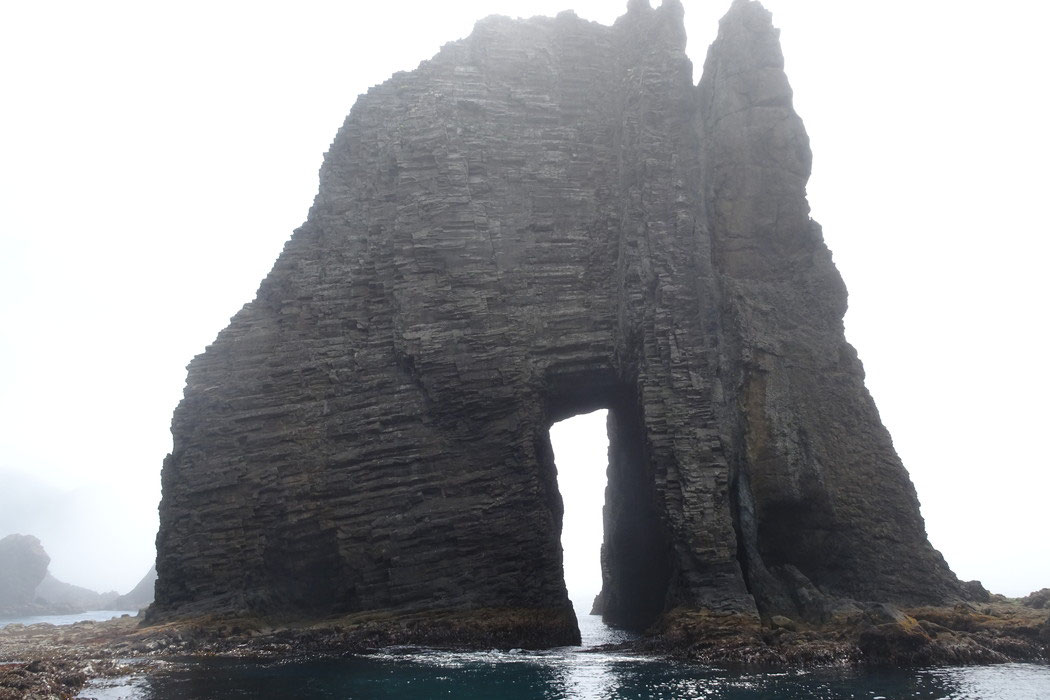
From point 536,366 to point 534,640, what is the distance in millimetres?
10122

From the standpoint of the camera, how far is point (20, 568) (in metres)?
102

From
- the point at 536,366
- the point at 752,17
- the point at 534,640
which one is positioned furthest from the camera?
the point at 752,17

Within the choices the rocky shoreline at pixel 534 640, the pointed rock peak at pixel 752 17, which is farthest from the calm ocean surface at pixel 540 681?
the pointed rock peak at pixel 752 17

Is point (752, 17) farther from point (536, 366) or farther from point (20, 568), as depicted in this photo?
point (20, 568)

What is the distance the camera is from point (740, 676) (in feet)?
64.1

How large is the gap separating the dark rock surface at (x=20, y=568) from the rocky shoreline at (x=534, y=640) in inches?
3215

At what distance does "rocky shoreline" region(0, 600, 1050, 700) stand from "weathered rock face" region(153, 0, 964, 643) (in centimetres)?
111

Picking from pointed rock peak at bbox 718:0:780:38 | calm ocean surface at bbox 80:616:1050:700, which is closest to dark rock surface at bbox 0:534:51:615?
calm ocean surface at bbox 80:616:1050:700

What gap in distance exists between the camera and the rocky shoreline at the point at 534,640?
826 inches

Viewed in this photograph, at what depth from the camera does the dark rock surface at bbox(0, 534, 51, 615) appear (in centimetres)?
9806

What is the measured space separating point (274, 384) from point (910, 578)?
79.3ft

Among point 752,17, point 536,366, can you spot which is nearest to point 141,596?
point 536,366

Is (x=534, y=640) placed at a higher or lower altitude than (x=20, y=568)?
lower

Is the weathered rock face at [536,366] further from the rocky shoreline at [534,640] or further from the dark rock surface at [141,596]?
the dark rock surface at [141,596]
